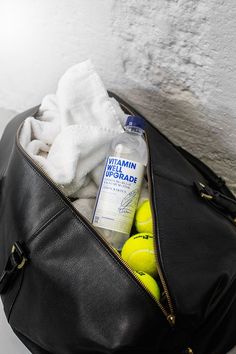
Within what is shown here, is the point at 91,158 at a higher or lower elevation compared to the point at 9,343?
higher

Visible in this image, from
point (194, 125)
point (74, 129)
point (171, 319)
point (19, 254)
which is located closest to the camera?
point (171, 319)

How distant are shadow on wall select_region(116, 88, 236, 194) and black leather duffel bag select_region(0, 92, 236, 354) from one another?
16 centimetres

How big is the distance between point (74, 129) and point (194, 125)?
28cm

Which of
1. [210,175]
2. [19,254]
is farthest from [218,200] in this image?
[19,254]

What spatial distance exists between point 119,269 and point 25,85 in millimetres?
824

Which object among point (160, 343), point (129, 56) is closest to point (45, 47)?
point (129, 56)

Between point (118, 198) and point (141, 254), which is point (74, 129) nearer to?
point (118, 198)

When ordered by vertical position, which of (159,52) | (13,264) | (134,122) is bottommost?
(13,264)

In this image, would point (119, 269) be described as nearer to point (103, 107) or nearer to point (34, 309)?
point (34, 309)

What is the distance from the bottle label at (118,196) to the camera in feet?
2.76

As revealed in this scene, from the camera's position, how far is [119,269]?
0.71 m

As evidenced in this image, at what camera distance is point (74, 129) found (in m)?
0.93

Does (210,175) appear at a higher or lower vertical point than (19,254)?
higher

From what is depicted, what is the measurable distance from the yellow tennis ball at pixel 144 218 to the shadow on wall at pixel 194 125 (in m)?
0.25
